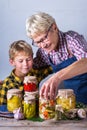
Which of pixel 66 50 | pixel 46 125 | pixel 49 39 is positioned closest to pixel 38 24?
pixel 49 39

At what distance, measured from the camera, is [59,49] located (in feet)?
3.99

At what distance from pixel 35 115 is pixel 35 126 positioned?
0.35ft

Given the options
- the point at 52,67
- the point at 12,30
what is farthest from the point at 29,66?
the point at 12,30

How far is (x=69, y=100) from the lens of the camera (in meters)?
0.94

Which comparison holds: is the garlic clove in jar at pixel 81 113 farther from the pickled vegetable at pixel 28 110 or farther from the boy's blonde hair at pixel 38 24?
the boy's blonde hair at pixel 38 24

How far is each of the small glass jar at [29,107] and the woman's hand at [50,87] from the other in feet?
0.16

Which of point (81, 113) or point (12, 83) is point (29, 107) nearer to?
point (81, 113)

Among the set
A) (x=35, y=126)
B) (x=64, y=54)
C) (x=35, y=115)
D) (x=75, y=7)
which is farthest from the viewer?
(x=75, y=7)

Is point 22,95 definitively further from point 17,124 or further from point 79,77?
point 79,77

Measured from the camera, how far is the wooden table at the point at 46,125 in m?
0.87

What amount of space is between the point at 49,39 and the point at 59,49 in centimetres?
10

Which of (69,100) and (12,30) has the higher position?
(12,30)

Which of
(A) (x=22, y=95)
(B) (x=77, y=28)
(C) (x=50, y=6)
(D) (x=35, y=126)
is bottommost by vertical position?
(D) (x=35, y=126)

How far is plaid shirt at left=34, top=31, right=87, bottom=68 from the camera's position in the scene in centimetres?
110
